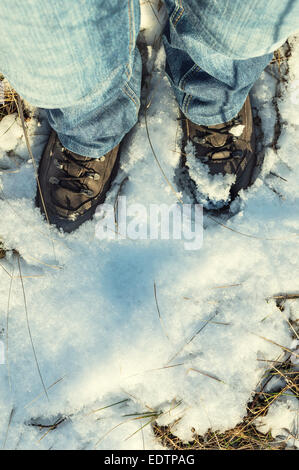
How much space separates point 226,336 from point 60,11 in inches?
45.7

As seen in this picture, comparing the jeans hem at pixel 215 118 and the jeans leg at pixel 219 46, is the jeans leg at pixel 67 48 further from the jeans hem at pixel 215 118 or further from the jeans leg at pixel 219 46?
the jeans hem at pixel 215 118

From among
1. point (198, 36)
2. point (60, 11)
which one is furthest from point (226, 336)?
point (60, 11)

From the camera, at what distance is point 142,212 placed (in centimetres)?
130

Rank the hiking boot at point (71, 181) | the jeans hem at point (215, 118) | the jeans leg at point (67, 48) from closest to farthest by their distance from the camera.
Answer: the jeans leg at point (67, 48) → the jeans hem at point (215, 118) → the hiking boot at point (71, 181)

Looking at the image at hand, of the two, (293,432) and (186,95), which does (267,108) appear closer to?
(186,95)

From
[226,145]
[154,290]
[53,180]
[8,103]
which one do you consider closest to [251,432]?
[154,290]

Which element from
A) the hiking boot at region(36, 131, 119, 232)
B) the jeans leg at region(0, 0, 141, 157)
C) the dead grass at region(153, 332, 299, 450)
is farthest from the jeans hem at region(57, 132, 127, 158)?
the dead grass at region(153, 332, 299, 450)

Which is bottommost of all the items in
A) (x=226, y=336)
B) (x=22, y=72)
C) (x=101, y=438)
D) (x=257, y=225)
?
(x=101, y=438)

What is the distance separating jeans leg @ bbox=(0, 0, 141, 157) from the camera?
65cm

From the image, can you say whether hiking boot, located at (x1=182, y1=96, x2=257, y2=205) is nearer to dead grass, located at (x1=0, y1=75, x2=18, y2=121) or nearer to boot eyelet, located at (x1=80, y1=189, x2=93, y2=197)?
boot eyelet, located at (x1=80, y1=189, x2=93, y2=197)

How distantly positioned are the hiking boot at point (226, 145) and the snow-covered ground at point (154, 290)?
0.25 feet

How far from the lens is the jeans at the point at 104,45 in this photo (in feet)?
2.19

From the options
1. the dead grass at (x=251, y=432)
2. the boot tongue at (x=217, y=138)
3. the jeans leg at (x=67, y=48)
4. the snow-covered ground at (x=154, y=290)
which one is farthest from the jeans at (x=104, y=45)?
the dead grass at (x=251, y=432)

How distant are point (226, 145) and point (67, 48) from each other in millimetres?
705
